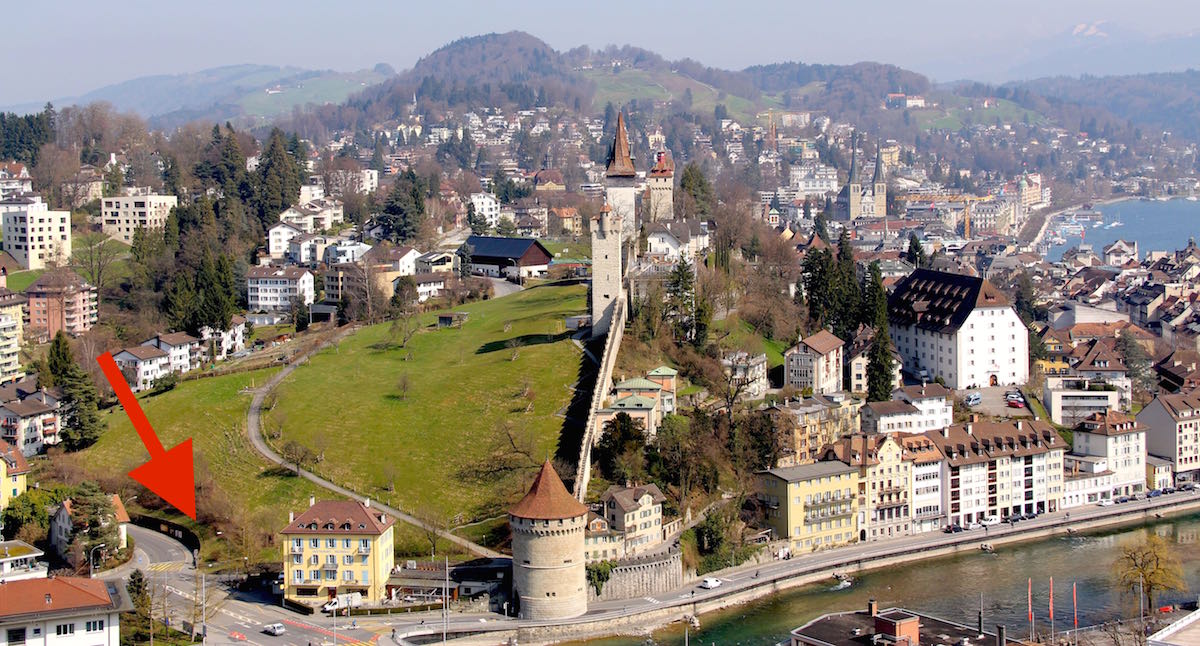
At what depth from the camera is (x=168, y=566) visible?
38.2 metres

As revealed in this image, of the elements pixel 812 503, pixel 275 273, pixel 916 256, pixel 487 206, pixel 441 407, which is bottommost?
pixel 812 503

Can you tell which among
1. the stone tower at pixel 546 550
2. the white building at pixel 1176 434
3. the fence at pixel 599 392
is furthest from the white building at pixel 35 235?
the white building at pixel 1176 434

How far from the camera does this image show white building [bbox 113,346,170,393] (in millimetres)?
51812

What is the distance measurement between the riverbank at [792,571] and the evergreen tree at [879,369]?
20.3 ft

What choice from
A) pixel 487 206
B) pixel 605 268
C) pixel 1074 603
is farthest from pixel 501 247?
pixel 1074 603

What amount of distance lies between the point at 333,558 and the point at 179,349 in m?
19.7

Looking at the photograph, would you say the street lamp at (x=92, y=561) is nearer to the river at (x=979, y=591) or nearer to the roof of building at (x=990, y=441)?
the river at (x=979, y=591)

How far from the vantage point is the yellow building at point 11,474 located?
4028 centimetres

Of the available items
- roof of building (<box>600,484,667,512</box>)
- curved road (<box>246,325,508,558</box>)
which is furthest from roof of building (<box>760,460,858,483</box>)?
curved road (<box>246,325,508,558</box>)

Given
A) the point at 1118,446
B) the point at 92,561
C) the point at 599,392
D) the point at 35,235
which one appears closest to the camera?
the point at 92,561

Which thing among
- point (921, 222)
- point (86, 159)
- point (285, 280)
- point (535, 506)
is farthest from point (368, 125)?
point (535, 506)

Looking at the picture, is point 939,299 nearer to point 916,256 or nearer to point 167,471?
point 916,256

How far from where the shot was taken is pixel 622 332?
4688 cm

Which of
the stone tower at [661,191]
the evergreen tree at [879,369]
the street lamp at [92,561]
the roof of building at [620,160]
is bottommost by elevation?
the street lamp at [92,561]
